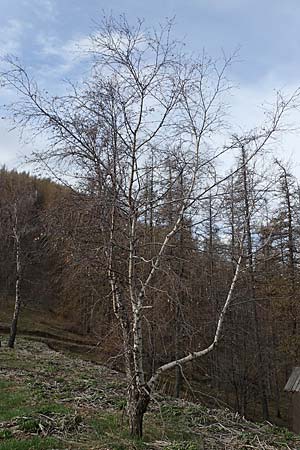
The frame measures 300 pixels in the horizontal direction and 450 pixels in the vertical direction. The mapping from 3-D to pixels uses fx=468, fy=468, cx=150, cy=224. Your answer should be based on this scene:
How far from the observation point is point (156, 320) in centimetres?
681

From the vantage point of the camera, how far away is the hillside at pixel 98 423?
18.6 ft

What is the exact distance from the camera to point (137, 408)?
6.04 m

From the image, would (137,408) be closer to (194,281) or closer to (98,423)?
(98,423)

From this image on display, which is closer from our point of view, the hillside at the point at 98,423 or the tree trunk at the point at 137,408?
the hillside at the point at 98,423

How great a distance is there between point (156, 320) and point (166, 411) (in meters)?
2.59

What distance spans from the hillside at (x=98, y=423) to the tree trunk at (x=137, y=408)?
0.45 feet

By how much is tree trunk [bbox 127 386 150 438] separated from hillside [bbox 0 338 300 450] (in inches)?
5.5

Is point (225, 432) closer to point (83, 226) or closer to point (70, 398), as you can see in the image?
point (70, 398)

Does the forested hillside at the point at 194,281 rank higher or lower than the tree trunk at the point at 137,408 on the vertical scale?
higher

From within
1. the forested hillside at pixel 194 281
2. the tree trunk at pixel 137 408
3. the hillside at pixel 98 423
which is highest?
the forested hillside at pixel 194 281

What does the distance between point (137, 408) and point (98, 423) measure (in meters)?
0.91

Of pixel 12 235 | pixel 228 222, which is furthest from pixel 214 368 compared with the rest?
pixel 228 222

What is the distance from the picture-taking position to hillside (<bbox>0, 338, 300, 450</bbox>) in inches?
223

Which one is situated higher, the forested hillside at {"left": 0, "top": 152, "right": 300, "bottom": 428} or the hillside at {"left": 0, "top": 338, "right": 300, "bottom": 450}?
the forested hillside at {"left": 0, "top": 152, "right": 300, "bottom": 428}
